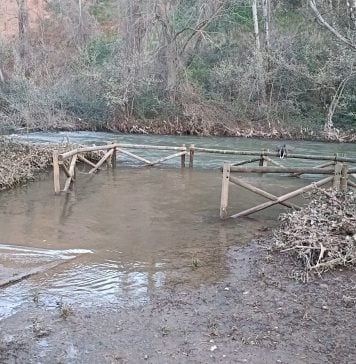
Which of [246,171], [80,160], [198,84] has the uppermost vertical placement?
[198,84]

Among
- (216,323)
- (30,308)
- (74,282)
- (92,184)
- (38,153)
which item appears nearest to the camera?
(216,323)

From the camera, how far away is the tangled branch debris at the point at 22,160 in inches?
476

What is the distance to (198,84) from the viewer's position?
3006cm

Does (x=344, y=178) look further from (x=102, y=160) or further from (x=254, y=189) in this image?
(x=102, y=160)

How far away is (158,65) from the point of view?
29.4 meters

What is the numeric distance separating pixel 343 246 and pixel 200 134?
21.4 m

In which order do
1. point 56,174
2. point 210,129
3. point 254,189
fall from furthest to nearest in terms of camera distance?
point 210,129
point 56,174
point 254,189

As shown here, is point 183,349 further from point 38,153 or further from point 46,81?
point 46,81

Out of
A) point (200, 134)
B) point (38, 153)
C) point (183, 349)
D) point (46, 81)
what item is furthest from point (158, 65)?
point (183, 349)

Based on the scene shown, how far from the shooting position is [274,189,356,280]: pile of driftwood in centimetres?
627

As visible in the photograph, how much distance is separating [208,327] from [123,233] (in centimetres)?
381

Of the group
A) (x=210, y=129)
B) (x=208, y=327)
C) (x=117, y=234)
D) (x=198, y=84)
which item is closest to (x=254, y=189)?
(x=117, y=234)

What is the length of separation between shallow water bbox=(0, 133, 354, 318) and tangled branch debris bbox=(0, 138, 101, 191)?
1.08ft

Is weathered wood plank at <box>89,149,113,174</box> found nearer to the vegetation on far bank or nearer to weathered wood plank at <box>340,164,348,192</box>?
weathered wood plank at <box>340,164,348,192</box>
